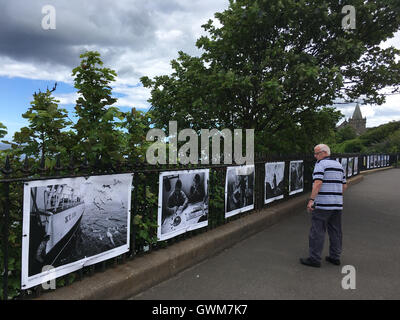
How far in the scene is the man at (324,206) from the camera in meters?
4.44

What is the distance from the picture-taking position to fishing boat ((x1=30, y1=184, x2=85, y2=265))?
9.07 ft

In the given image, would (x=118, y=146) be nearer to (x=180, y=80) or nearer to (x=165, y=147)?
(x=165, y=147)

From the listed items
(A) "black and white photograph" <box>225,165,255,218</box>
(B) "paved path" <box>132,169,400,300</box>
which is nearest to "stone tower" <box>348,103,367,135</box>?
(A) "black and white photograph" <box>225,165,255,218</box>

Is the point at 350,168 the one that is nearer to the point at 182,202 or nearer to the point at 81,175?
the point at 182,202

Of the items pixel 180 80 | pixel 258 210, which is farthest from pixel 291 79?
pixel 180 80

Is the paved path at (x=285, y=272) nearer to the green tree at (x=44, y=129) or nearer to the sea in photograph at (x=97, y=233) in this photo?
the sea in photograph at (x=97, y=233)

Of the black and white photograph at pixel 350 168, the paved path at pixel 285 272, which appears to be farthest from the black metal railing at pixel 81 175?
the black and white photograph at pixel 350 168

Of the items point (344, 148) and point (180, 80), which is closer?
point (180, 80)

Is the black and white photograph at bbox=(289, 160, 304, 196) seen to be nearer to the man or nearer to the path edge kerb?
the path edge kerb

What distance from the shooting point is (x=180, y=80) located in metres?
10.5

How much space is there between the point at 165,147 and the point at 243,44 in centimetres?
576

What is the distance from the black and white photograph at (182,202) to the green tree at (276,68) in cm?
337

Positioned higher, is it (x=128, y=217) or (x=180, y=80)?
(x=180, y=80)
